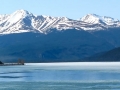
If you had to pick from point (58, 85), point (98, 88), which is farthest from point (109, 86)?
point (58, 85)

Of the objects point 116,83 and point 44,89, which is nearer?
point 44,89

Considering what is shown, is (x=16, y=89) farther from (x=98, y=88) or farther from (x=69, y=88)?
(x=98, y=88)

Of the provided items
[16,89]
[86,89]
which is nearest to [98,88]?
[86,89]

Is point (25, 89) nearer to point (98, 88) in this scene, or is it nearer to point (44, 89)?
point (44, 89)

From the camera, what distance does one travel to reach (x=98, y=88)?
5244 centimetres

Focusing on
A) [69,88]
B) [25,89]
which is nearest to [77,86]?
[69,88]

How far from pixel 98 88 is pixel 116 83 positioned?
20.2 ft

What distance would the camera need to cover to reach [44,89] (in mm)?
52656

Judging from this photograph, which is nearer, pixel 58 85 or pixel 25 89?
pixel 25 89

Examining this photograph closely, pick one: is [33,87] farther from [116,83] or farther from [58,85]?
[116,83]

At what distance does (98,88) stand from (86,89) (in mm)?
1590

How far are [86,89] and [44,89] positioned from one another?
511 centimetres

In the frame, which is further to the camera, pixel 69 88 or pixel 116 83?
pixel 116 83

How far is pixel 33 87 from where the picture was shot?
55094mm
